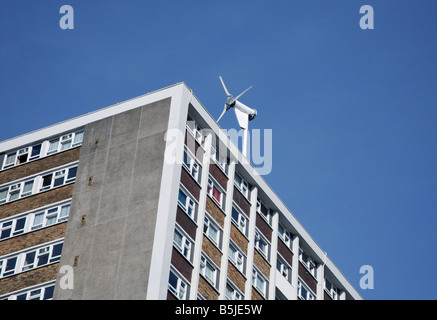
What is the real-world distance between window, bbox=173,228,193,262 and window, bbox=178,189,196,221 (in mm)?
2126

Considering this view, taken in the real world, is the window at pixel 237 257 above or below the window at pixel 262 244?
below

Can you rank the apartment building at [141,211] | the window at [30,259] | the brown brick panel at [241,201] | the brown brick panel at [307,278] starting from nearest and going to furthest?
the apartment building at [141,211]
the window at [30,259]
the brown brick panel at [241,201]
the brown brick panel at [307,278]

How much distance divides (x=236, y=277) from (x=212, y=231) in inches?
156

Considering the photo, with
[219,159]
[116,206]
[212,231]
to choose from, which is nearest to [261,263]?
[212,231]

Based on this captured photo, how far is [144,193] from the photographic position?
73.3 metres

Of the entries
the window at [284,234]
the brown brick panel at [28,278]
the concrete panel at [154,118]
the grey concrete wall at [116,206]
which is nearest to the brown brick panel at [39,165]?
the grey concrete wall at [116,206]

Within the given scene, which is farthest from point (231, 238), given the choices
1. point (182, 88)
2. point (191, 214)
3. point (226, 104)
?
point (226, 104)

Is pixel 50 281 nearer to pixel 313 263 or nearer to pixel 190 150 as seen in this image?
pixel 190 150

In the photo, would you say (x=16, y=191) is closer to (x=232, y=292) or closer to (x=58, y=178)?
(x=58, y=178)

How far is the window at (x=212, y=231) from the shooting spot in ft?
252

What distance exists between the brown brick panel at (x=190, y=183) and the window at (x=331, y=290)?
75.5 feet

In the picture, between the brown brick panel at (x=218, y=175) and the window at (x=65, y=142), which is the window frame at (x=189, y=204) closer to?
the brown brick panel at (x=218, y=175)

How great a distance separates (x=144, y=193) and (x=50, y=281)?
8.72 metres

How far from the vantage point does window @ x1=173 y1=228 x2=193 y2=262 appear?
71662 millimetres
